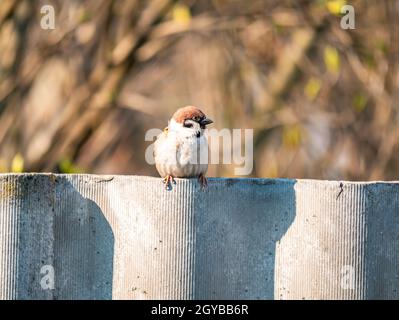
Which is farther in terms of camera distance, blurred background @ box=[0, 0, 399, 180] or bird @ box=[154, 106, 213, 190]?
blurred background @ box=[0, 0, 399, 180]

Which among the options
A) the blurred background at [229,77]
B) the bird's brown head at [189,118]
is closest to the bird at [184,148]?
the bird's brown head at [189,118]

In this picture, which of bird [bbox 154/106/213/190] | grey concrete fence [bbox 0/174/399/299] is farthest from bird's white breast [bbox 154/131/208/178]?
grey concrete fence [bbox 0/174/399/299]

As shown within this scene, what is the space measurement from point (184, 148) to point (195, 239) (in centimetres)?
92

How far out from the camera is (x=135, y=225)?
3420mm

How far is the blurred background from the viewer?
275 inches

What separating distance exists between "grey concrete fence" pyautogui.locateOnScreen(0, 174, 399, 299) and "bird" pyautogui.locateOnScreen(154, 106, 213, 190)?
21.8 inches

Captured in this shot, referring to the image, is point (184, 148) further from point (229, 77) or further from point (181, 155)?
point (229, 77)

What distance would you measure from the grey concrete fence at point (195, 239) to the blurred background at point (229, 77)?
3.04 m

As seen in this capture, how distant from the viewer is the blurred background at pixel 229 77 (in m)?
6.99

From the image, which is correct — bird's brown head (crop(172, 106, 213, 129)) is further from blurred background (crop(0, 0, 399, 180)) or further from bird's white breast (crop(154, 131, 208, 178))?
blurred background (crop(0, 0, 399, 180))

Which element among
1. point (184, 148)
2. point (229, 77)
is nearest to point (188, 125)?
point (184, 148)
